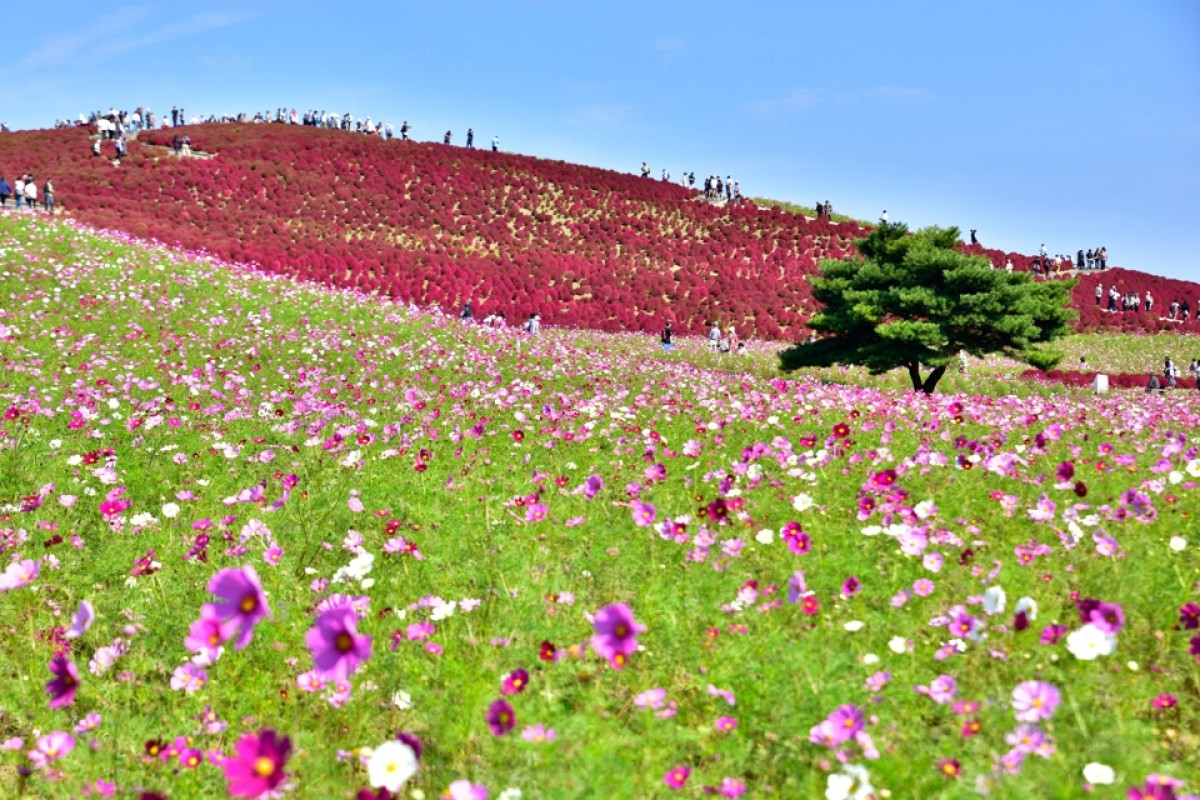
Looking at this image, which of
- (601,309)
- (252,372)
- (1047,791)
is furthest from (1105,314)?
(1047,791)

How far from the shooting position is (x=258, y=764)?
1.71 meters

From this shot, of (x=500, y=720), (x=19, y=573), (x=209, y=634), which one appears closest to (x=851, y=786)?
(x=500, y=720)

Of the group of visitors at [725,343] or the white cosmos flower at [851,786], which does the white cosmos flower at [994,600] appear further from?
the group of visitors at [725,343]

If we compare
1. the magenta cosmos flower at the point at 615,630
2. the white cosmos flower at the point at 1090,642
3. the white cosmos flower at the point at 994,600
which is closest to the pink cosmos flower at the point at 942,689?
the white cosmos flower at the point at 994,600

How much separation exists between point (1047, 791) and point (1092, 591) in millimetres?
1792

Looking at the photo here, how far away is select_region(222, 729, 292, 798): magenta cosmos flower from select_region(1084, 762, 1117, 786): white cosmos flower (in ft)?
7.31

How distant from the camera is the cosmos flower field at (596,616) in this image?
2.59 m

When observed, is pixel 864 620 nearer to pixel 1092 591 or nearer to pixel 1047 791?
pixel 1092 591

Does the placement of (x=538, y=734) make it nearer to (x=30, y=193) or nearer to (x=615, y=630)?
(x=615, y=630)

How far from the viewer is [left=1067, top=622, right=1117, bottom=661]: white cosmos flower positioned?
2434 millimetres

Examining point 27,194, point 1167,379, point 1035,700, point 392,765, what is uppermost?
point 27,194

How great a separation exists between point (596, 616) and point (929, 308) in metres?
18.1

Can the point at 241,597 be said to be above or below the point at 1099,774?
above

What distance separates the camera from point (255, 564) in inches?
188
